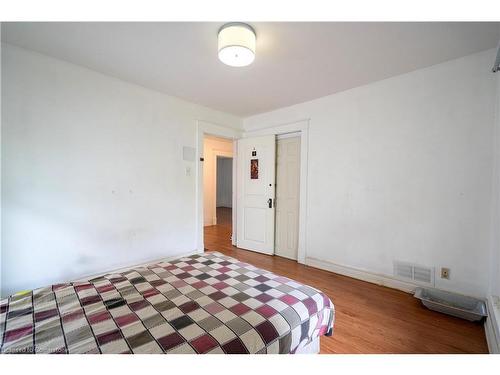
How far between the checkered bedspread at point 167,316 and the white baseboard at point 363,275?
5.12 feet

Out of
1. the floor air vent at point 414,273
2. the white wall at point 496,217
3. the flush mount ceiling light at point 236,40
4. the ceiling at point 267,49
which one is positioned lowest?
the floor air vent at point 414,273

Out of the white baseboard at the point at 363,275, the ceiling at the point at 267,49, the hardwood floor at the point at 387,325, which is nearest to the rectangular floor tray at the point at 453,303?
the hardwood floor at the point at 387,325

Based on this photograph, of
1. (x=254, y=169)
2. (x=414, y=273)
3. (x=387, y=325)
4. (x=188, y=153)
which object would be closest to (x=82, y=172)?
(x=188, y=153)

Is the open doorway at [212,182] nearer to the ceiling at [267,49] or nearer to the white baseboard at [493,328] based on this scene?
the ceiling at [267,49]

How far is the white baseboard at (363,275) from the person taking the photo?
2433 mm

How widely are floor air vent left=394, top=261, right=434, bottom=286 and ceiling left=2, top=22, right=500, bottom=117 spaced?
215 centimetres

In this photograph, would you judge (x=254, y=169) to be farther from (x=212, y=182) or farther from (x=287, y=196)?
(x=212, y=182)

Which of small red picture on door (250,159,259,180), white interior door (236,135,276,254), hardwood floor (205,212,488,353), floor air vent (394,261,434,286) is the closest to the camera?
hardwood floor (205,212,488,353)

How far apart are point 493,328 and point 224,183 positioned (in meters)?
9.03

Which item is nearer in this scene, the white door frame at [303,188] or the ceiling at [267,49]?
the ceiling at [267,49]


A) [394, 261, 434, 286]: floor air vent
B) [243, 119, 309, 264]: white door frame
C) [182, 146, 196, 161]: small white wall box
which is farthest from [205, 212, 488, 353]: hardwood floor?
[182, 146, 196, 161]: small white wall box

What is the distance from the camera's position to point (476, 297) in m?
2.05

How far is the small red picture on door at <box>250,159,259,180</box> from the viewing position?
3844 mm

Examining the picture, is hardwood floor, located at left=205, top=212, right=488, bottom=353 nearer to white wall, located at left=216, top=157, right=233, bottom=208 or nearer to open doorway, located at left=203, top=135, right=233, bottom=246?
open doorway, located at left=203, top=135, right=233, bottom=246
